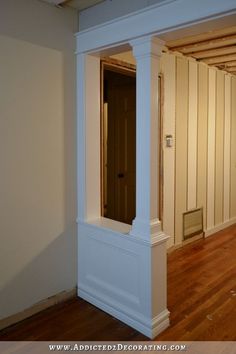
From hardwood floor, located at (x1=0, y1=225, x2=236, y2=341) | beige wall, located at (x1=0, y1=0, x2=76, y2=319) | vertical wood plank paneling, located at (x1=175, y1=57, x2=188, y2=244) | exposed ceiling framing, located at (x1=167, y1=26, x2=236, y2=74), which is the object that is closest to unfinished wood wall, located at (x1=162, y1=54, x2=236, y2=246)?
vertical wood plank paneling, located at (x1=175, y1=57, x2=188, y2=244)

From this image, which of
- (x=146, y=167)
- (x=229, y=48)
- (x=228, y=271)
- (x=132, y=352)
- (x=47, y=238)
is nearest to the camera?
(x=132, y=352)

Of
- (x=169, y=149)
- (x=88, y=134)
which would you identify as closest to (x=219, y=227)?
(x=169, y=149)

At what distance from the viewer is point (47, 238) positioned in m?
2.75

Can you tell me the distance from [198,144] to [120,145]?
1.14 meters

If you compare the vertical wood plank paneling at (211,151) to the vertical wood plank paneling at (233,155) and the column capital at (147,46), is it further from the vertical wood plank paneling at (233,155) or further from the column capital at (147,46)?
the column capital at (147,46)

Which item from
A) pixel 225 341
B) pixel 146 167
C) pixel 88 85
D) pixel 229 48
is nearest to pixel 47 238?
pixel 146 167

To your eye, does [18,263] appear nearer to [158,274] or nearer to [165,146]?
[158,274]

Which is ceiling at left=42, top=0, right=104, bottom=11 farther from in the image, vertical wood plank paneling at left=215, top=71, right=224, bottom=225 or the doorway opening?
vertical wood plank paneling at left=215, top=71, right=224, bottom=225

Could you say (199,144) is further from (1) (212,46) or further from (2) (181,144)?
(1) (212,46)

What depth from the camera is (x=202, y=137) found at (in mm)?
4688

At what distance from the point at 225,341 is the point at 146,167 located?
4.60 feet

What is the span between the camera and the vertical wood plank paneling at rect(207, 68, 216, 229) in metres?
4.82

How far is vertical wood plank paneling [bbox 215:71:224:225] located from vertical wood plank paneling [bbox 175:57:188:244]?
103 centimetres

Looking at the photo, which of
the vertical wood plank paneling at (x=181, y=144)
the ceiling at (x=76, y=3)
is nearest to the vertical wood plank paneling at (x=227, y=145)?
the vertical wood plank paneling at (x=181, y=144)
